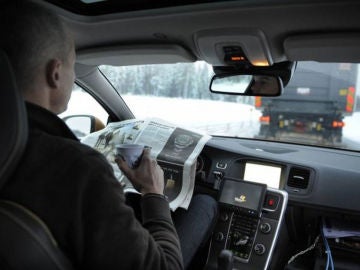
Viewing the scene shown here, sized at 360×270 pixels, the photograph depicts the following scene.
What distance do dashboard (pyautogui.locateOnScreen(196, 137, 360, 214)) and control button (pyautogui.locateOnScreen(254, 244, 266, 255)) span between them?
0.39 metres

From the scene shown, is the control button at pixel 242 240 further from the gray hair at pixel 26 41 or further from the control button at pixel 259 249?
the gray hair at pixel 26 41

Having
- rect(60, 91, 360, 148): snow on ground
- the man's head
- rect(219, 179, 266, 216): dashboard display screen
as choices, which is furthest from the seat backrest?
rect(60, 91, 360, 148): snow on ground

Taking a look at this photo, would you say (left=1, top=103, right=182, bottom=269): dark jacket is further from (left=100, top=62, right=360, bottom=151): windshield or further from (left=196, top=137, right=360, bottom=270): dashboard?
(left=100, top=62, right=360, bottom=151): windshield

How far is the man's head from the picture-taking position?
1188 millimetres

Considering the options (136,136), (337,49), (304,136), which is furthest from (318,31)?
(304,136)

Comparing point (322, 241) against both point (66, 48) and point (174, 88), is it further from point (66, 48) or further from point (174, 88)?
point (174, 88)

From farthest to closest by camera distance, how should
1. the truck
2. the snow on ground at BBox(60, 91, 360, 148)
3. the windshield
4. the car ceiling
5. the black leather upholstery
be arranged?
the truck, the windshield, the snow on ground at BBox(60, 91, 360, 148), the car ceiling, the black leather upholstery

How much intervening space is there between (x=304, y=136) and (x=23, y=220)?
30.0 feet

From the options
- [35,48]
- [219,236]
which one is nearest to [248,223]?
[219,236]

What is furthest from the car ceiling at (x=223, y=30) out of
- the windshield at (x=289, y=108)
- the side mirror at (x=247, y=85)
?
the windshield at (x=289, y=108)

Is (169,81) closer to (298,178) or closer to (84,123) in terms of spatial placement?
(84,123)

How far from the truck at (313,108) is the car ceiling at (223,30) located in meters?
7.38

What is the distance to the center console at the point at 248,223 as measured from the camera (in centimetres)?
251

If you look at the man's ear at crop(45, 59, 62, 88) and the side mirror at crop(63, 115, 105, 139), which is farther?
the side mirror at crop(63, 115, 105, 139)
